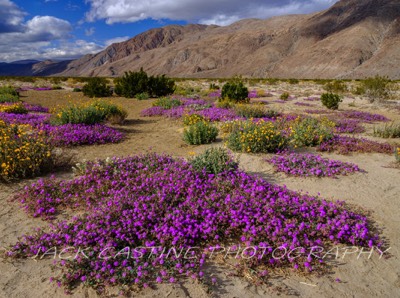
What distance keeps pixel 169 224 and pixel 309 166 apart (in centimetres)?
409

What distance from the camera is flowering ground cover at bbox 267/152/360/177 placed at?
684 cm

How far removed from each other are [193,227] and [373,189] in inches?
155

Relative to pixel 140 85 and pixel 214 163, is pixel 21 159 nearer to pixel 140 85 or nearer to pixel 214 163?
pixel 214 163

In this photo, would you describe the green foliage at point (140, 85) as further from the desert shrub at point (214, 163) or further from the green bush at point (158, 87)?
the desert shrub at point (214, 163)

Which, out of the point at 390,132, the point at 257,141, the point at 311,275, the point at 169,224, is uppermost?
the point at 257,141

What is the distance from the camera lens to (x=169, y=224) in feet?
14.6

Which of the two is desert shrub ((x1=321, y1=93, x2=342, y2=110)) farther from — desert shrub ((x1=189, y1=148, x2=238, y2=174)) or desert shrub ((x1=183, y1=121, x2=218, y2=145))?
desert shrub ((x1=189, y1=148, x2=238, y2=174))

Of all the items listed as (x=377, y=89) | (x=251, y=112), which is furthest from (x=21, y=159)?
(x=377, y=89)

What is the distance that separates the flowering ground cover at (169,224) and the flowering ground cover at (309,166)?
4.93 feet

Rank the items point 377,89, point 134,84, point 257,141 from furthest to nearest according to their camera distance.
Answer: point 134,84, point 377,89, point 257,141

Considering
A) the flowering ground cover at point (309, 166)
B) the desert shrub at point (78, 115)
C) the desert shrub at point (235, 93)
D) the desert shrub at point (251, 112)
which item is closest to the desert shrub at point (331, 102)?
the desert shrub at point (235, 93)

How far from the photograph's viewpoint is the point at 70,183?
19.1ft

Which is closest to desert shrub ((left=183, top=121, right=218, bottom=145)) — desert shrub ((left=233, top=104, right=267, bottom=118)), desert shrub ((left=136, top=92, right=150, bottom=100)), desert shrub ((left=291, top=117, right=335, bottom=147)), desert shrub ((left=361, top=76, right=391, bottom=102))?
desert shrub ((left=291, top=117, right=335, bottom=147))

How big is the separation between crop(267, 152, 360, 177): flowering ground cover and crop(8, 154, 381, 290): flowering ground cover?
1504 mm
